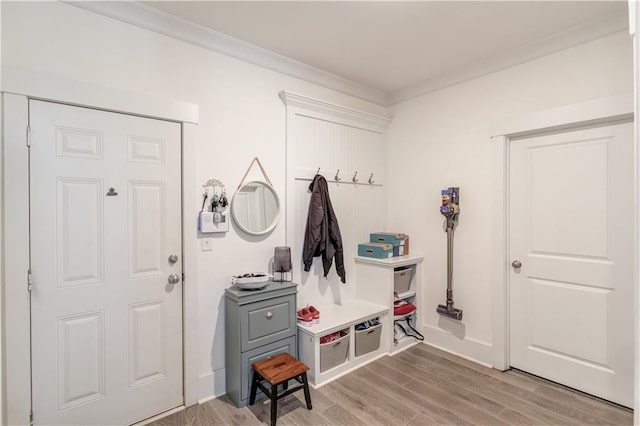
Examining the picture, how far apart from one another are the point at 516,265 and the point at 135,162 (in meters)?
2.95

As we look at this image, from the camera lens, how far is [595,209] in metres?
2.32

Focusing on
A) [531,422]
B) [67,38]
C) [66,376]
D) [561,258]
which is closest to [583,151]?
[561,258]

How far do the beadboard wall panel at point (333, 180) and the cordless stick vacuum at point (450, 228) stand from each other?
77 cm

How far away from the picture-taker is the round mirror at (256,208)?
250 centimetres

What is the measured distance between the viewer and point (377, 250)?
3156mm

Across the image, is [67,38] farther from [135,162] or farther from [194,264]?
[194,264]

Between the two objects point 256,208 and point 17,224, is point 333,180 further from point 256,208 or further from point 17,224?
point 17,224

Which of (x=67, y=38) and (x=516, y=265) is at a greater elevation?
(x=67, y=38)

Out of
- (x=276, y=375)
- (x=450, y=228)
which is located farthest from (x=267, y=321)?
(x=450, y=228)

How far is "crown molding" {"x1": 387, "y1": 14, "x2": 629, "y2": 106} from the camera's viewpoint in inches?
87.0

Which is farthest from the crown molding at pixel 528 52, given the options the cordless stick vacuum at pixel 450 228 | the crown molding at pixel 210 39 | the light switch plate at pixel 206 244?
the light switch plate at pixel 206 244

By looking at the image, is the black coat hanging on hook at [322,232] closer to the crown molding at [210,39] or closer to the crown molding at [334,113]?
the crown molding at [334,113]

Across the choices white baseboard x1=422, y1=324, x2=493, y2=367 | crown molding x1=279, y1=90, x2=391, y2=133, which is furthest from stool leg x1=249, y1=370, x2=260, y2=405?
crown molding x1=279, y1=90, x2=391, y2=133

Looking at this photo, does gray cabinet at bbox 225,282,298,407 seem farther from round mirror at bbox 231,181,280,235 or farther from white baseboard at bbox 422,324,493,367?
white baseboard at bbox 422,324,493,367
